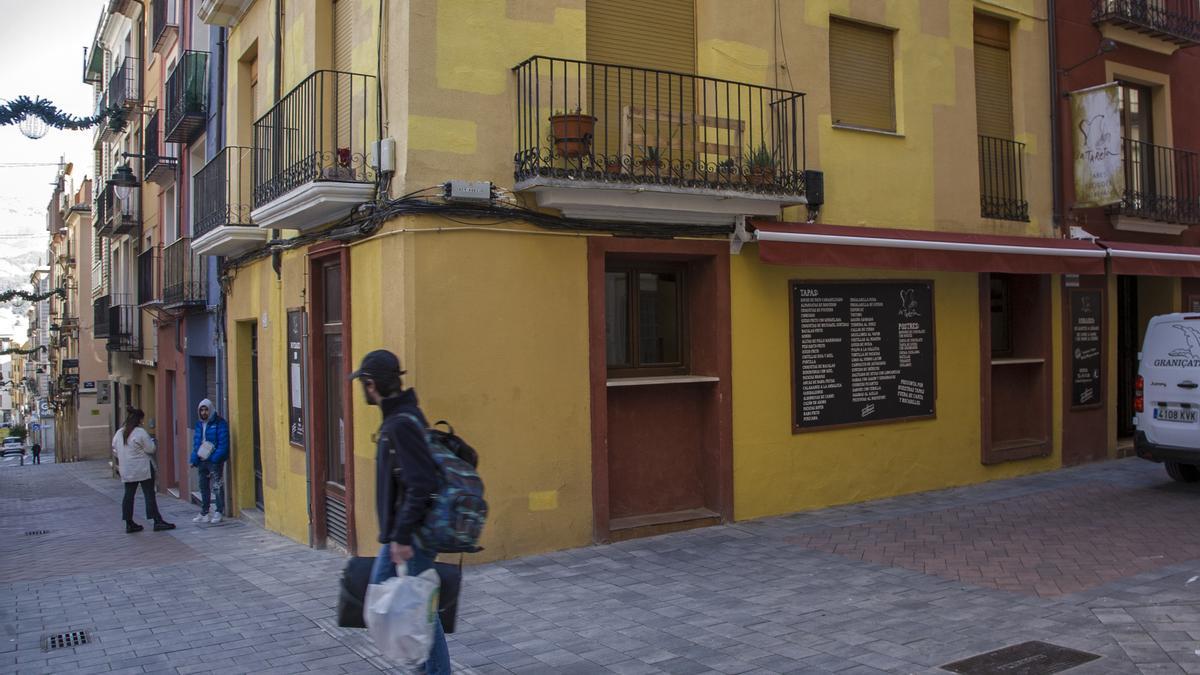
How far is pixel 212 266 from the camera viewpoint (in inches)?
558

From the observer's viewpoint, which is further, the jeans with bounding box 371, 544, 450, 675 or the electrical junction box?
the electrical junction box

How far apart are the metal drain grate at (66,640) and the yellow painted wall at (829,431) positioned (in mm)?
5685

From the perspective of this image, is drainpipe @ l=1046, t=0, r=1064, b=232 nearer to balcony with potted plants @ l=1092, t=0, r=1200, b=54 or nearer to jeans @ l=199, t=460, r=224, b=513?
balcony with potted plants @ l=1092, t=0, r=1200, b=54

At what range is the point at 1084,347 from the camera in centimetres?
1276

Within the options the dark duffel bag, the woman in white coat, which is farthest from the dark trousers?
the dark duffel bag

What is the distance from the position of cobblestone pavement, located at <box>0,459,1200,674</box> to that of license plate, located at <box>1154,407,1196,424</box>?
2.78ft

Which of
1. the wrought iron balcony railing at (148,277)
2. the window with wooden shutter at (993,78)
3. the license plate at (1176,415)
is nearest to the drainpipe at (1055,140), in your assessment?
the window with wooden shutter at (993,78)

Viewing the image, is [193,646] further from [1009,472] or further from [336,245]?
[1009,472]

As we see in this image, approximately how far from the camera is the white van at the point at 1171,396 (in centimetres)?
999

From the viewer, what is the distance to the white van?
999cm

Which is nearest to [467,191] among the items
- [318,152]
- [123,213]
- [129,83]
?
[318,152]

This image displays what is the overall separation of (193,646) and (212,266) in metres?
9.19

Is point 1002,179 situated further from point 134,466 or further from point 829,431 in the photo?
point 134,466

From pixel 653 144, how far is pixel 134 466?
772 cm
